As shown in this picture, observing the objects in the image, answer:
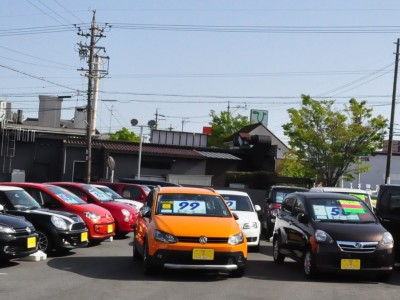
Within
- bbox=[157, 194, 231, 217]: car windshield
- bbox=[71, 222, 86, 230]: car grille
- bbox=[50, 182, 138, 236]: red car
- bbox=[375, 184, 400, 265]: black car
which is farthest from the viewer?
bbox=[50, 182, 138, 236]: red car

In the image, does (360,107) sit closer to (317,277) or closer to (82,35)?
(82,35)

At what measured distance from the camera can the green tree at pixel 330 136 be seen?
40.4 meters

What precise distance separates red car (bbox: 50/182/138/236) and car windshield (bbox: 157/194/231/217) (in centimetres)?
668

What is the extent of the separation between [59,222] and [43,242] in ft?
1.75

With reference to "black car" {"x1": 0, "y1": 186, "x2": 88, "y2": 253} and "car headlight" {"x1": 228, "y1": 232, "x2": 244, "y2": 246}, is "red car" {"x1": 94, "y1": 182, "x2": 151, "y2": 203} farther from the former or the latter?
"car headlight" {"x1": 228, "y1": 232, "x2": 244, "y2": 246}

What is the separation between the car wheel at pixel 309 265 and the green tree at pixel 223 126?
→ 71544 millimetres

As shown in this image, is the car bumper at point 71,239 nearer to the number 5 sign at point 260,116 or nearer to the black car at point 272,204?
the black car at point 272,204

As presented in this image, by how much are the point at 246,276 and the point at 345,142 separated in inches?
1186

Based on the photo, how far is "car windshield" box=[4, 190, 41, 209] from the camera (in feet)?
45.5

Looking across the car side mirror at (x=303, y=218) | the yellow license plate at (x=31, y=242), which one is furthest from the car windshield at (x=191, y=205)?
the yellow license plate at (x=31, y=242)

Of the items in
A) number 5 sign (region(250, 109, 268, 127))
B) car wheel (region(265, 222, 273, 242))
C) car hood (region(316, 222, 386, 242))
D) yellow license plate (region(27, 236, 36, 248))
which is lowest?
car wheel (region(265, 222, 273, 242))

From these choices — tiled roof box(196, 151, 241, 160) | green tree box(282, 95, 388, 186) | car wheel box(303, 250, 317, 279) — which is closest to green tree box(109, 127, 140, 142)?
tiled roof box(196, 151, 241, 160)

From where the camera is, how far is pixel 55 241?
44.0 ft

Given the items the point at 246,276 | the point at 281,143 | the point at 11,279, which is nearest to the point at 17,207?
the point at 11,279
